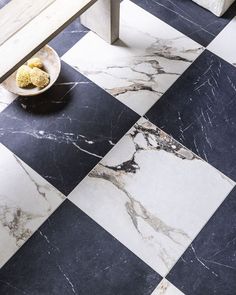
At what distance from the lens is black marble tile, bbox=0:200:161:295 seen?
4.63 feet

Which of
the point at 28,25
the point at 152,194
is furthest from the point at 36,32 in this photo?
the point at 152,194

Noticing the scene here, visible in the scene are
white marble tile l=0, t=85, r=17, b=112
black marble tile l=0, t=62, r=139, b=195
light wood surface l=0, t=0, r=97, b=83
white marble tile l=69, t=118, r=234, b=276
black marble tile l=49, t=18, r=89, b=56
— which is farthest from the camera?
black marble tile l=49, t=18, r=89, b=56

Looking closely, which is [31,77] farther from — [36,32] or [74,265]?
[74,265]

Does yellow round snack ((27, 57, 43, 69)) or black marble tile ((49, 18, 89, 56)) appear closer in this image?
yellow round snack ((27, 57, 43, 69))

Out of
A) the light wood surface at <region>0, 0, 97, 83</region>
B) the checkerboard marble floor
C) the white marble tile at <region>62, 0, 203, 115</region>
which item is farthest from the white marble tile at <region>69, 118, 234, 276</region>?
the light wood surface at <region>0, 0, 97, 83</region>

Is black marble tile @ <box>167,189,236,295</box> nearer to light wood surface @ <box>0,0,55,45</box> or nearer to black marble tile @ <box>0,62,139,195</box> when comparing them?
black marble tile @ <box>0,62,139,195</box>

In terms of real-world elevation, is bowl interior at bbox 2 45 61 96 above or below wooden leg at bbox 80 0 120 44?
below

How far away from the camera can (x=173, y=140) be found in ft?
5.46

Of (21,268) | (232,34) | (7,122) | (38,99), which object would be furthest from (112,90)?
(21,268)

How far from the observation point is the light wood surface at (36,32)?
1383mm

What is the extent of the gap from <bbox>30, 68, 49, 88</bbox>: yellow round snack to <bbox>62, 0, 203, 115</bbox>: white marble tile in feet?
0.59

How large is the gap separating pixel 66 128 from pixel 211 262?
2.08 ft

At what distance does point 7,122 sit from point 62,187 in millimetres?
307

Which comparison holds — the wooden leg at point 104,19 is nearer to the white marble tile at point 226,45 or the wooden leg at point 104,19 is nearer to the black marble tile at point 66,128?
the black marble tile at point 66,128
